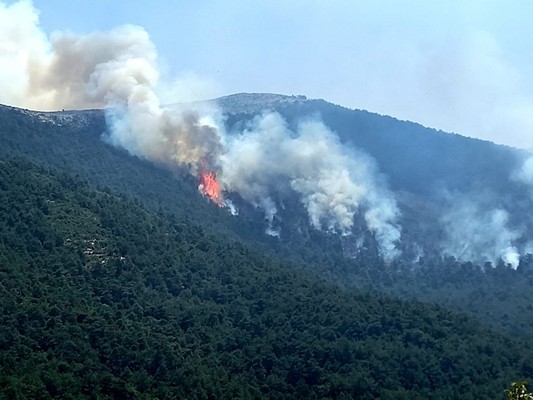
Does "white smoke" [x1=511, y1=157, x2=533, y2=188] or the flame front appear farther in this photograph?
"white smoke" [x1=511, y1=157, x2=533, y2=188]

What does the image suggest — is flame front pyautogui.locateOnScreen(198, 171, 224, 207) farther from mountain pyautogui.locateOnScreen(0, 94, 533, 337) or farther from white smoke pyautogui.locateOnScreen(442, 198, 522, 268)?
white smoke pyautogui.locateOnScreen(442, 198, 522, 268)

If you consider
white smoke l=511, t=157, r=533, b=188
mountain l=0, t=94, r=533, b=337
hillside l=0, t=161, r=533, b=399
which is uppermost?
white smoke l=511, t=157, r=533, b=188

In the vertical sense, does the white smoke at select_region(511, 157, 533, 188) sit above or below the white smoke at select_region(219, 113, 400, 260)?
above

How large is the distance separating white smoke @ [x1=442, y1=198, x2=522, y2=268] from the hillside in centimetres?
6446

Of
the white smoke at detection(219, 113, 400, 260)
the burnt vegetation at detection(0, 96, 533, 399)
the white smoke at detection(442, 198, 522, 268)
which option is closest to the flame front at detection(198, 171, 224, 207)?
the white smoke at detection(219, 113, 400, 260)

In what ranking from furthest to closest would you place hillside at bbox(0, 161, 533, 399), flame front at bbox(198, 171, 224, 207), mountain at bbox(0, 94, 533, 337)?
1. flame front at bbox(198, 171, 224, 207)
2. mountain at bbox(0, 94, 533, 337)
3. hillside at bbox(0, 161, 533, 399)

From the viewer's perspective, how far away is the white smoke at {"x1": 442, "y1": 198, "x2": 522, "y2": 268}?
500ft

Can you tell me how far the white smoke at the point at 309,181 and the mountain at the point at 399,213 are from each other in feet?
7.00

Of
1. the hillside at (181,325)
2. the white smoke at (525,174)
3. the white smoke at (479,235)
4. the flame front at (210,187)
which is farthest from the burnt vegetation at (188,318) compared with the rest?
the white smoke at (525,174)

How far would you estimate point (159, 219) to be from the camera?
348 ft

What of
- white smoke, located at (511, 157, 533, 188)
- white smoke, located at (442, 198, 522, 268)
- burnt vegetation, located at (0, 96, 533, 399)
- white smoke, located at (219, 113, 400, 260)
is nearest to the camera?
burnt vegetation, located at (0, 96, 533, 399)

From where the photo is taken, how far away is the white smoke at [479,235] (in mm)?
152500

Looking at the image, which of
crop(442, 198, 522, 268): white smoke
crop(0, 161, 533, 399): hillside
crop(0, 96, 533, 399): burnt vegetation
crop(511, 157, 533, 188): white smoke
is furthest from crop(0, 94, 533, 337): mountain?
crop(0, 161, 533, 399): hillside

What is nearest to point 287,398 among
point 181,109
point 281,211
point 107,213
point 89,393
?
point 89,393
